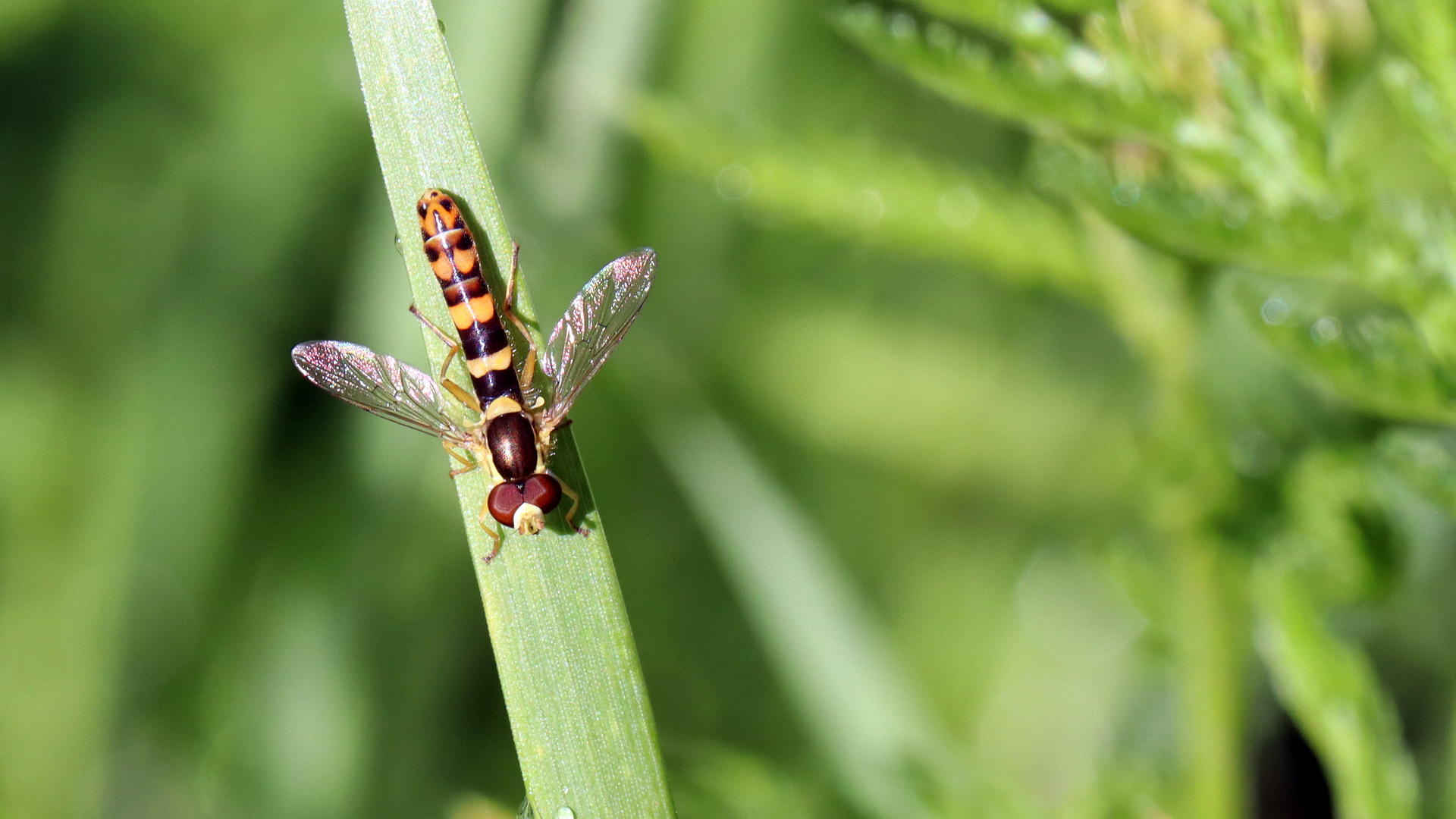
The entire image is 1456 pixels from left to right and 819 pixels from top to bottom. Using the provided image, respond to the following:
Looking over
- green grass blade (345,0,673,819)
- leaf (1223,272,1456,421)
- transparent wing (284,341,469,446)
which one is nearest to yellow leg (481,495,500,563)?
green grass blade (345,0,673,819)

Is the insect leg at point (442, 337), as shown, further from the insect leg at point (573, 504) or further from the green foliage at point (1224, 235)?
the green foliage at point (1224, 235)

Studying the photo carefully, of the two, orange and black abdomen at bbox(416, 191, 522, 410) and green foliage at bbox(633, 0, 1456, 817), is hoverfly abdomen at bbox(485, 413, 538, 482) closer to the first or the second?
orange and black abdomen at bbox(416, 191, 522, 410)

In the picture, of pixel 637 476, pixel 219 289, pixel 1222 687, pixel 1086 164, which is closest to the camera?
pixel 1086 164

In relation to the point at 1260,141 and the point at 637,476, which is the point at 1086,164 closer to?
the point at 1260,141

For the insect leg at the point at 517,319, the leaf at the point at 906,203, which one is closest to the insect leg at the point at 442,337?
the insect leg at the point at 517,319

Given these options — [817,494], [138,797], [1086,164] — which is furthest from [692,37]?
[138,797]

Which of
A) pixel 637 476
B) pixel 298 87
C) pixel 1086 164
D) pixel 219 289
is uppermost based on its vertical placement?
pixel 1086 164

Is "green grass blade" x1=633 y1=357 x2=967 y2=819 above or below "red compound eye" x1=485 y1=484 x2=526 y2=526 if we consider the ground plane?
below

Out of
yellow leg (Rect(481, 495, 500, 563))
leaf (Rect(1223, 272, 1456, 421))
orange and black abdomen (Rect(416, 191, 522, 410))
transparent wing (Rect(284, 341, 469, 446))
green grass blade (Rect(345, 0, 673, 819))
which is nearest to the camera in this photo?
leaf (Rect(1223, 272, 1456, 421))
